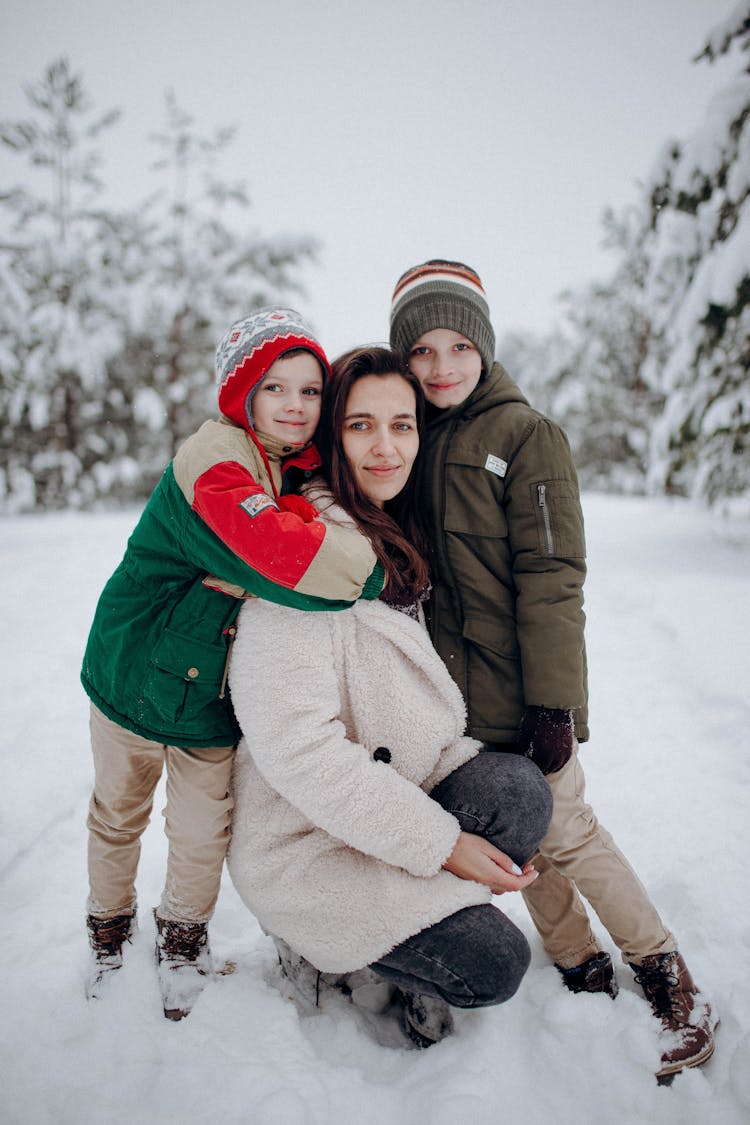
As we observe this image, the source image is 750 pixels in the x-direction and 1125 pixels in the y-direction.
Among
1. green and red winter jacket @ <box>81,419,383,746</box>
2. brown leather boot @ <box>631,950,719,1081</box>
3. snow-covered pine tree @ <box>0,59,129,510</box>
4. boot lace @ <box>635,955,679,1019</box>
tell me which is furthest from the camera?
snow-covered pine tree @ <box>0,59,129,510</box>

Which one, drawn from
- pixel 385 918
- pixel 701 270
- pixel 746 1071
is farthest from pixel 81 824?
pixel 701 270

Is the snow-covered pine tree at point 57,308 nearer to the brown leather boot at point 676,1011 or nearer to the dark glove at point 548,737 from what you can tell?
the dark glove at point 548,737

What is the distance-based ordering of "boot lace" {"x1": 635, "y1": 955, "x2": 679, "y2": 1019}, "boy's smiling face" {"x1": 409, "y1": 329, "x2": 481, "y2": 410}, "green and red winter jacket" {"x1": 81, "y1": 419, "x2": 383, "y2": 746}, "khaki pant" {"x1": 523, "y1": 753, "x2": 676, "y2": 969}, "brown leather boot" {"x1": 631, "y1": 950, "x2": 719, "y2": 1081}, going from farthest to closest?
"boy's smiling face" {"x1": 409, "y1": 329, "x2": 481, "y2": 410}
"khaki pant" {"x1": 523, "y1": 753, "x2": 676, "y2": 969}
"boot lace" {"x1": 635, "y1": 955, "x2": 679, "y2": 1019}
"brown leather boot" {"x1": 631, "y1": 950, "x2": 719, "y2": 1081}
"green and red winter jacket" {"x1": 81, "y1": 419, "x2": 383, "y2": 746}

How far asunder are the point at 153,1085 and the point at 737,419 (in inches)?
245

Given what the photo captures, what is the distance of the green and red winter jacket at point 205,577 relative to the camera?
1.66 meters

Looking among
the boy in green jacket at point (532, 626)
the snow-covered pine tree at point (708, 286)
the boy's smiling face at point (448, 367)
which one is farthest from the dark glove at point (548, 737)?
the snow-covered pine tree at point (708, 286)

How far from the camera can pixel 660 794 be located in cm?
310

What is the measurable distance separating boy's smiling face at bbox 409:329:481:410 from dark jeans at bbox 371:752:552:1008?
Result: 1.20 m

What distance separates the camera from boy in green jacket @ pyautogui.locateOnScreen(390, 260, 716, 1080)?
6.44 feet

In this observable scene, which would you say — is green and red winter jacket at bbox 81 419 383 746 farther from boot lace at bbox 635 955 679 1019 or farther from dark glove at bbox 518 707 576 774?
boot lace at bbox 635 955 679 1019

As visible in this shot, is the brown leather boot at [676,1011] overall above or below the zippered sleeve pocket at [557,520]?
below

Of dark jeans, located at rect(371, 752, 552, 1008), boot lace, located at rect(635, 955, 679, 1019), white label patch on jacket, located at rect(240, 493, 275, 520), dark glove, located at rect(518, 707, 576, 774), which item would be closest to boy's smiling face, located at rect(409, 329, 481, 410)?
white label patch on jacket, located at rect(240, 493, 275, 520)

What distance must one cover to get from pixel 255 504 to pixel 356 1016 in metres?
1.64

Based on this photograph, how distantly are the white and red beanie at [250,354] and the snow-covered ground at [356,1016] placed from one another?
6.05 feet
